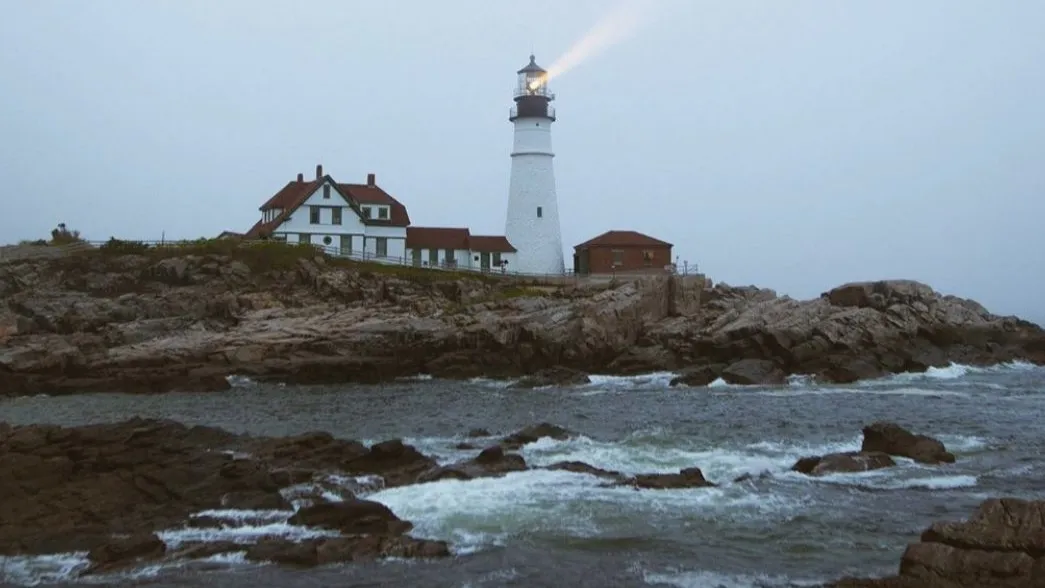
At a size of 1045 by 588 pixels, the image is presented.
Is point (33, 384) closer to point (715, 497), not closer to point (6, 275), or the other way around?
point (6, 275)

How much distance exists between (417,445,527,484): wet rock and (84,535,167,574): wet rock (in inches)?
213

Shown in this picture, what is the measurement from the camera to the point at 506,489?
18.0 meters

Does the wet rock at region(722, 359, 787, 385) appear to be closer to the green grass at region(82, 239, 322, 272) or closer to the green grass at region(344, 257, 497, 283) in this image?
the green grass at region(344, 257, 497, 283)

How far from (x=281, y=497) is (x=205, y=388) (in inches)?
827

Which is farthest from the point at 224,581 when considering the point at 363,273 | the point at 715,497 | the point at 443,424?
the point at 363,273

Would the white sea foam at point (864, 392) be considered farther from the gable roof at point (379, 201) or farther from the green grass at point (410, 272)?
the gable roof at point (379, 201)

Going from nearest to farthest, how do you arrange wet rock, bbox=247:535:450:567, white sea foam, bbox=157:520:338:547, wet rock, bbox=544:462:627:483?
wet rock, bbox=247:535:450:567 < white sea foam, bbox=157:520:338:547 < wet rock, bbox=544:462:627:483

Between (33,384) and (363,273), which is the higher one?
(363,273)

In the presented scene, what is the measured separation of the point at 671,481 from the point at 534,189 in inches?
1632

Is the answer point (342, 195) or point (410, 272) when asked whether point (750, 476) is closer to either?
point (410, 272)

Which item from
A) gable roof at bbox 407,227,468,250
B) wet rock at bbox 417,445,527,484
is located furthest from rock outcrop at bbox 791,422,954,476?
gable roof at bbox 407,227,468,250

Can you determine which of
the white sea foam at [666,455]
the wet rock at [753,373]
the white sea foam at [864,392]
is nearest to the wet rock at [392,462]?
the white sea foam at [666,455]

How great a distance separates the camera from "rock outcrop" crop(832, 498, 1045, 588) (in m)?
11.0

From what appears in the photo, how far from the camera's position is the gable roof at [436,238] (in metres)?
59.5
